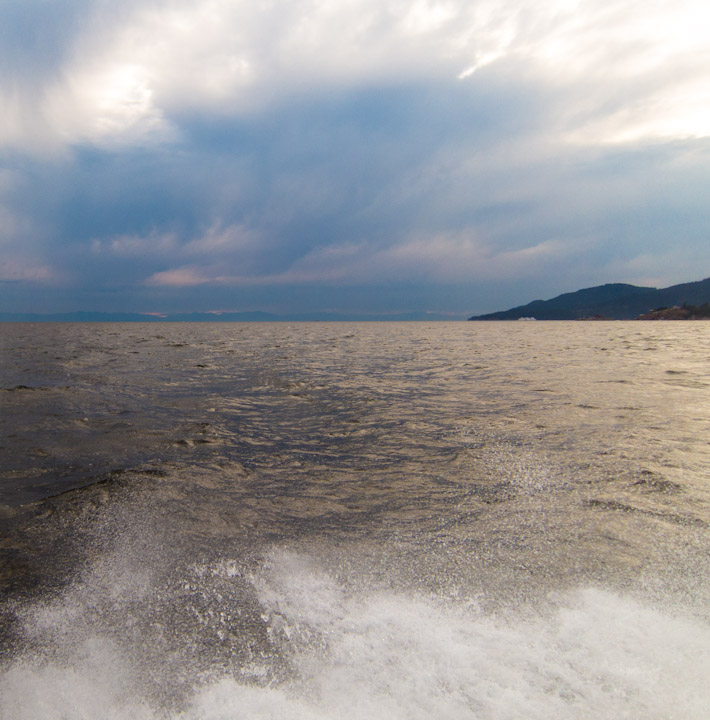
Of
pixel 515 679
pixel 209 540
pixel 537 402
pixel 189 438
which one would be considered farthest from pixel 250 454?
pixel 537 402

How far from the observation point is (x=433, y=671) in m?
2.38

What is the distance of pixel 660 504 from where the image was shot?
4.60 metres

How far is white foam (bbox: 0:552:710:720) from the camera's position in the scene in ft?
7.06

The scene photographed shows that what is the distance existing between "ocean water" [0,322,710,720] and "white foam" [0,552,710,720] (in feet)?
0.04

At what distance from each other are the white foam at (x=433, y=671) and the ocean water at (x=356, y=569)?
0.01m

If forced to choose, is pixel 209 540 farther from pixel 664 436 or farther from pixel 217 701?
pixel 664 436

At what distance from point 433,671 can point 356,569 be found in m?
1.20

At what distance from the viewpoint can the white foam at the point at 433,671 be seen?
7.06 feet

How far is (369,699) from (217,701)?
801 millimetres

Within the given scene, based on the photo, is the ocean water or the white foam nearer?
the white foam

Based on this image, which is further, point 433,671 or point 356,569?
point 356,569

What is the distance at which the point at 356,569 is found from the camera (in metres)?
3.50

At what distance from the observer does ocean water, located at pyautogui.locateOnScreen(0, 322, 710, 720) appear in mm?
2283

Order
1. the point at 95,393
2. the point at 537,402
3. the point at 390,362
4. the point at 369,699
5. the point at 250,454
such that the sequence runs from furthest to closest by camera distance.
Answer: the point at 390,362
the point at 95,393
the point at 537,402
the point at 250,454
the point at 369,699
